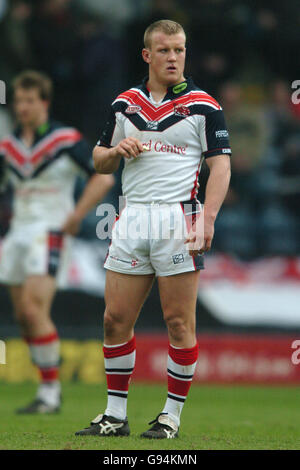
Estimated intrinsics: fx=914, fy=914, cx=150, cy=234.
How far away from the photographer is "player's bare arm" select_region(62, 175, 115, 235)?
7.11 m

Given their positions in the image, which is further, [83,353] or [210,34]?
[210,34]

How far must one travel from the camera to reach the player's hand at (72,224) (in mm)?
7117

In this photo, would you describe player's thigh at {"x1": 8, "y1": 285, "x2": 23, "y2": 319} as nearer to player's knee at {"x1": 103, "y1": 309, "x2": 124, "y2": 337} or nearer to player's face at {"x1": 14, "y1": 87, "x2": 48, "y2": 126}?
player's face at {"x1": 14, "y1": 87, "x2": 48, "y2": 126}

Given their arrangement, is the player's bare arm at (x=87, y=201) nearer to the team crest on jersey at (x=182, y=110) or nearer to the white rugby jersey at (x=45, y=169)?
the white rugby jersey at (x=45, y=169)

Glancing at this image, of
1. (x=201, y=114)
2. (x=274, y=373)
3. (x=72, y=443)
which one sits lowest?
(x=274, y=373)

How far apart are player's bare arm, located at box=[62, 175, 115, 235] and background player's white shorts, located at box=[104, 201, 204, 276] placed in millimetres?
2294

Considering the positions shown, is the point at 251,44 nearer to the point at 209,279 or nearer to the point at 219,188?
the point at 209,279

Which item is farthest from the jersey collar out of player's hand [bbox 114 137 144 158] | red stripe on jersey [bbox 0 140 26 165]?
red stripe on jersey [bbox 0 140 26 165]

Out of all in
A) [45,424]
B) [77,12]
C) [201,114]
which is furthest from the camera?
[77,12]

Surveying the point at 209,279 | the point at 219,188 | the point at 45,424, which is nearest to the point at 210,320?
the point at 209,279

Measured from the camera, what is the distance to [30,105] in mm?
7223

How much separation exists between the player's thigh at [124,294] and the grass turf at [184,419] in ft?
2.12

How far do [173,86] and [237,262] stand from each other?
17.8 ft

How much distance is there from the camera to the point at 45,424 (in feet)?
19.1
